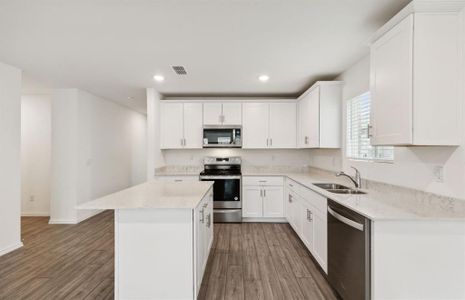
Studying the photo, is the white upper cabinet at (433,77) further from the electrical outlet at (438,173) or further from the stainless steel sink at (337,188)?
the stainless steel sink at (337,188)

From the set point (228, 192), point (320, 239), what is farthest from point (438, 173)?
point (228, 192)

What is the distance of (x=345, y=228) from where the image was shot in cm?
198

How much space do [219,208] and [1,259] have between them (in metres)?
3.02

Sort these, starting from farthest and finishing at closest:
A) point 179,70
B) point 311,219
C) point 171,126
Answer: point 171,126, point 179,70, point 311,219

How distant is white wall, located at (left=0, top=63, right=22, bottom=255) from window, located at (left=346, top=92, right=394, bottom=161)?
450 centimetres

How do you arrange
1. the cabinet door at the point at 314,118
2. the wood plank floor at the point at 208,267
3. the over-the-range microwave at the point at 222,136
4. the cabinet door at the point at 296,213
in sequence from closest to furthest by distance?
1. the wood plank floor at the point at 208,267
2. the cabinet door at the point at 296,213
3. the cabinet door at the point at 314,118
4. the over-the-range microwave at the point at 222,136

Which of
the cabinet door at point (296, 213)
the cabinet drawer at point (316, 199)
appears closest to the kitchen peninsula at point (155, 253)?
the cabinet drawer at point (316, 199)

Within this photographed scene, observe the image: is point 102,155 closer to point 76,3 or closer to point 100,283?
point 100,283

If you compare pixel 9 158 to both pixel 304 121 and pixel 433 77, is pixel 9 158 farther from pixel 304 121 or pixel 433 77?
pixel 433 77

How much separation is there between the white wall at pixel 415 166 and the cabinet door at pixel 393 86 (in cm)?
34

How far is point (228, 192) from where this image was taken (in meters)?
4.44

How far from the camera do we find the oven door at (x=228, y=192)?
4434 millimetres

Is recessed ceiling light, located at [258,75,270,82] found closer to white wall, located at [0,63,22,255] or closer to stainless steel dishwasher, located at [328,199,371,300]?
stainless steel dishwasher, located at [328,199,371,300]

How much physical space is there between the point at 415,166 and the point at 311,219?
1275mm
